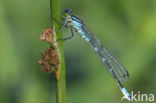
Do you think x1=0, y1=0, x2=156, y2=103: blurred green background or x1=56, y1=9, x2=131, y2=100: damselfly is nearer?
x1=56, y1=9, x2=131, y2=100: damselfly

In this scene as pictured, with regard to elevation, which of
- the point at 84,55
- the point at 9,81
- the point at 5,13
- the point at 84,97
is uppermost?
the point at 5,13

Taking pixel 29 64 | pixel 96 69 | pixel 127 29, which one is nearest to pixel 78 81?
pixel 96 69

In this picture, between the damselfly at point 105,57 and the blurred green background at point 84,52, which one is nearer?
the damselfly at point 105,57

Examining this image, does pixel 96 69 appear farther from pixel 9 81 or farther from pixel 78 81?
pixel 9 81

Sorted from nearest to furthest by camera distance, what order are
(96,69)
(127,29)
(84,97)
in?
(84,97) → (96,69) → (127,29)

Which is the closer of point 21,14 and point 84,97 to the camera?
point 84,97

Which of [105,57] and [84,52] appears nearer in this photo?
[105,57]

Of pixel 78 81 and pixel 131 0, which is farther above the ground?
pixel 131 0

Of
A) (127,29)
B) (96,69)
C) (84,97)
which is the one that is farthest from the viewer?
(127,29)
